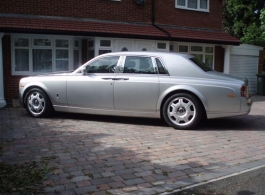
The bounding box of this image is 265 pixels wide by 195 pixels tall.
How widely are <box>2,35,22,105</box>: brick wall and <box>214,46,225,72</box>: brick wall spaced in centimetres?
928

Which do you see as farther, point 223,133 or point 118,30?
point 118,30

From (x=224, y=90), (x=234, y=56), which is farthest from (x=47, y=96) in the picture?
(x=234, y=56)

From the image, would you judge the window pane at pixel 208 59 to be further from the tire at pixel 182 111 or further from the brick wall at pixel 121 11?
the tire at pixel 182 111

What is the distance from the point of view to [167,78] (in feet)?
23.4

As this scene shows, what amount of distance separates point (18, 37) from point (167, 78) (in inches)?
243

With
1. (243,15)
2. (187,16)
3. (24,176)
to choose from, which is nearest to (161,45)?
(187,16)

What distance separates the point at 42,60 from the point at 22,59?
0.67 metres

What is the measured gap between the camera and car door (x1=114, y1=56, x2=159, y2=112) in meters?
7.15

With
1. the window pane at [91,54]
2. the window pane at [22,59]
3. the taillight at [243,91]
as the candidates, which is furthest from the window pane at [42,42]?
the taillight at [243,91]

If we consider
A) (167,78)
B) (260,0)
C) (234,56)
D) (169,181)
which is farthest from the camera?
(260,0)

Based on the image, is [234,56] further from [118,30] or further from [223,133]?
[223,133]

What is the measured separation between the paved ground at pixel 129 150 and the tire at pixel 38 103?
24cm

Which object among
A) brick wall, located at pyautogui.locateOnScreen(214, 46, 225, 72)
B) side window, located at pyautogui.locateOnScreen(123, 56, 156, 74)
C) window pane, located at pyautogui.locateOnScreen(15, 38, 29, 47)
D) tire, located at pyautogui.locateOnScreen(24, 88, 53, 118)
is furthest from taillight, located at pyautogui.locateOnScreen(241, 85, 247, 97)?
brick wall, located at pyautogui.locateOnScreen(214, 46, 225, 72)

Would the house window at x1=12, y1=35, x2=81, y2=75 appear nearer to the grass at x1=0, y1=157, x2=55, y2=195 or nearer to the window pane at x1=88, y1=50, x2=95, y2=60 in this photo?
the window pane at x1=88, y1=50, x2=95, y2=60
